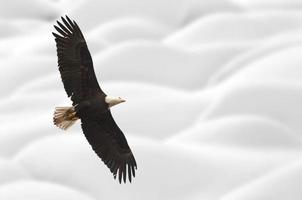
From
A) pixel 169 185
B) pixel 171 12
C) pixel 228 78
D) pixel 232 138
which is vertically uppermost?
pixel 171 12

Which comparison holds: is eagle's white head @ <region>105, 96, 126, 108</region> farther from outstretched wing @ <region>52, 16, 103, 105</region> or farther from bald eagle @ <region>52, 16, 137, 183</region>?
outstretched wing @ <region>52, 16, 103, 105</region>

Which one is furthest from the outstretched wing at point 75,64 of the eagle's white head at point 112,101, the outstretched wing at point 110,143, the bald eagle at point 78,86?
the outstretched wing at point 110,143

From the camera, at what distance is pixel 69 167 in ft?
68.8

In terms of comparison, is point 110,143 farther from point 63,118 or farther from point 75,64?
point 75,64

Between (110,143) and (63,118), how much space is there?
125cm

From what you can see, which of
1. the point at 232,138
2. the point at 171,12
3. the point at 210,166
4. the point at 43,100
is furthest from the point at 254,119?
the point at 171,12

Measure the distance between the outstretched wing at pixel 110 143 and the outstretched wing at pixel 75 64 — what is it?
2.14 feet

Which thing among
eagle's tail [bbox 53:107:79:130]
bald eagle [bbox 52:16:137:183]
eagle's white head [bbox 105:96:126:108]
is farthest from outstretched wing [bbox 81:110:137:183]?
eagle's tail [bbox 53:107:79:130]

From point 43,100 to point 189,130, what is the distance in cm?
528

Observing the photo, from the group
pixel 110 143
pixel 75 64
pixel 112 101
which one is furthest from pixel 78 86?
pixel 110 143

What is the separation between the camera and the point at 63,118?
13.0 m

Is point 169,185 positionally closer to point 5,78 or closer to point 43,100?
point 43,100

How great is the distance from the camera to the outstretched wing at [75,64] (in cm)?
1312

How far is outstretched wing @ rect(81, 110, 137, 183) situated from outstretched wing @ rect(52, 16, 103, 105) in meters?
0.65
